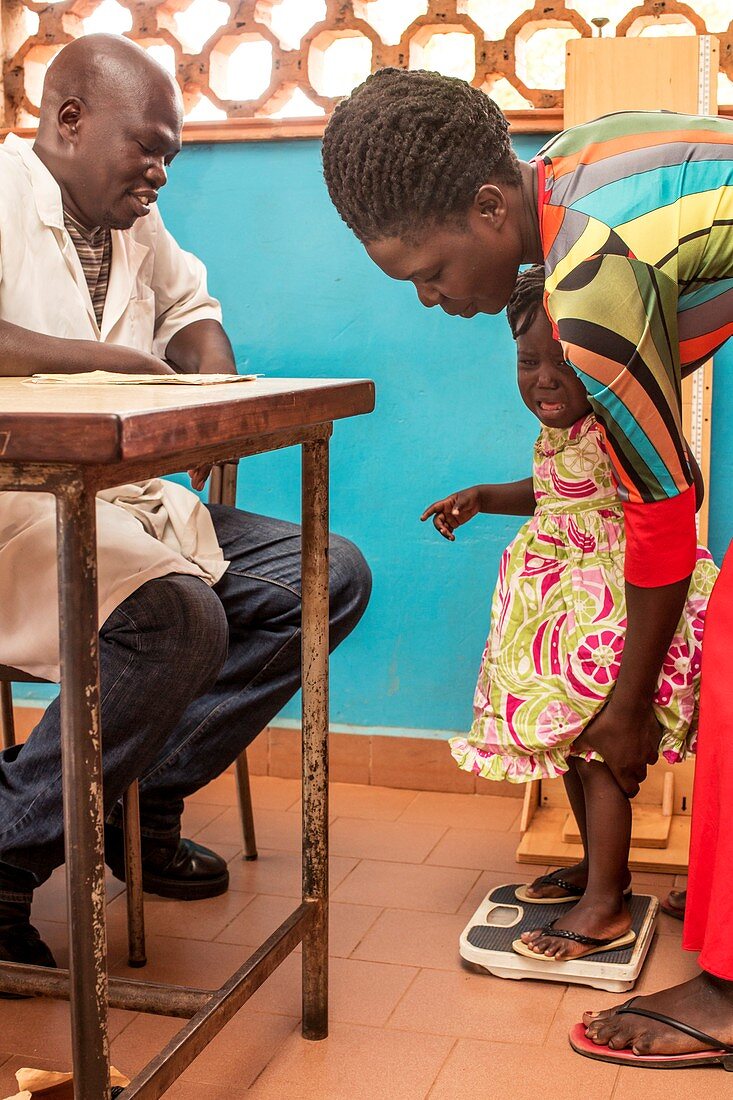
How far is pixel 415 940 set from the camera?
2.28 meters


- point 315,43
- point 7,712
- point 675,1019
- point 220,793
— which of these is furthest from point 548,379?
point 220,793

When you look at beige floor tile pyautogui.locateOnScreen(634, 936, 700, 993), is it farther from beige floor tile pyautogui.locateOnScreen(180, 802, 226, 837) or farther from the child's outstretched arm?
beige floor tile pyautogui.locateOnScreen(180, 802, 226, 837)

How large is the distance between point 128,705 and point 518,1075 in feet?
2.64

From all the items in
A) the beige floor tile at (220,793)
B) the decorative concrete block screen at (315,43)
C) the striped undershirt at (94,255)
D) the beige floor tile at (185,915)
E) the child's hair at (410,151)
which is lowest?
the beige floor tile at (220,793)

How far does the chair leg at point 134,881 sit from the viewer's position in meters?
2.17

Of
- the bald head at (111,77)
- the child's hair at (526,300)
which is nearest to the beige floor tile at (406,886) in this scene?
the child's hair at (526,300)

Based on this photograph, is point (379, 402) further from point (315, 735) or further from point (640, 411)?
point (640, 411)

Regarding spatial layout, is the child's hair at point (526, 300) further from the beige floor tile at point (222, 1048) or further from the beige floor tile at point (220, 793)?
the beige floor tile at point (220, 793)

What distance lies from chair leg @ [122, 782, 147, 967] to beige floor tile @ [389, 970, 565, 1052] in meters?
0.48

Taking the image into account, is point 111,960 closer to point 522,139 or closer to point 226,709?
point 226,709

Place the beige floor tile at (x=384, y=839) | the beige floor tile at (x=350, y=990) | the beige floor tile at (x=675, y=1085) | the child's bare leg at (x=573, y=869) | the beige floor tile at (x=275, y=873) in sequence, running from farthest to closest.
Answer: the beige floor tile at (x=384, y=839)
the beige floor tile at (x=275, y=873)
the child's bare leg at (x=573, y=869)
the beige floor tile at (x=350, y=990)
the beige floor tile at (x=675, y=1085)

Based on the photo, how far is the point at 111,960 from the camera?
2215mm

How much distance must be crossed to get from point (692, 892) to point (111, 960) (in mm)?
1023

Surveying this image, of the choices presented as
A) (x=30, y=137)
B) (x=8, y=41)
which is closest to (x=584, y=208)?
(x=30, y=137)
